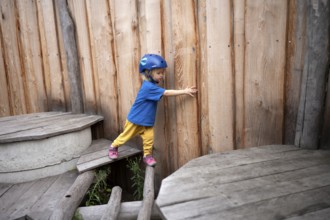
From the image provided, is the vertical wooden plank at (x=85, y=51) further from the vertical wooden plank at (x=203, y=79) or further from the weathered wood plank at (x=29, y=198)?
the vertical wooden plank at (x=203, y=79)

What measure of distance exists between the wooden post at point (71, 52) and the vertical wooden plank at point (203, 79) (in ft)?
6.27

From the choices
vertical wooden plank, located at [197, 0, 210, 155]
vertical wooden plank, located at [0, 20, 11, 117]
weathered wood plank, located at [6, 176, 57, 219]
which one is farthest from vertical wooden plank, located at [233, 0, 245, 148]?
vertical wooden plank, located at [0, 20, 11, 117]

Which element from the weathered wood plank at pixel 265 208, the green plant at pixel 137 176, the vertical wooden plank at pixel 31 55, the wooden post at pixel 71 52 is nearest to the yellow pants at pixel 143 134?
the green plant at pixel 137 176

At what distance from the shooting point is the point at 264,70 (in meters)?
2.22

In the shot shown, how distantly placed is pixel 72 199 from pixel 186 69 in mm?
1542

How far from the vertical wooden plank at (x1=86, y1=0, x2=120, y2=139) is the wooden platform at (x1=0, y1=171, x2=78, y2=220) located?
82 centimetres

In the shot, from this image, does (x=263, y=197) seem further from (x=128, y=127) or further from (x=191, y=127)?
(x=128, y=127)

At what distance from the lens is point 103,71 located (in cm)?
356

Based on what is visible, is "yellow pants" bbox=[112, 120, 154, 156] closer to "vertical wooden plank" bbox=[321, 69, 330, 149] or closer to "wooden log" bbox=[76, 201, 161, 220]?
"wooden log" bbox=[76, 201, 161, 220]

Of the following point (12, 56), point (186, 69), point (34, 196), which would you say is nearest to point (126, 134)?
point (186, 69)

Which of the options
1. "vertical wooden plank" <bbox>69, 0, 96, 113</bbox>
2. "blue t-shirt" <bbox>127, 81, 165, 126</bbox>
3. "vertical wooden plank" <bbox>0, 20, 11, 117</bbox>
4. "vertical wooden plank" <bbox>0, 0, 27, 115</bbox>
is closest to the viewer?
"blue t-shirt" <bbox>127, 81, 165, 126</bbox>

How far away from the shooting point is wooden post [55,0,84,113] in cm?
372

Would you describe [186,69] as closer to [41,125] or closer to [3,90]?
[41,125]

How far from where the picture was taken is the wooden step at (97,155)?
9.90 feet
